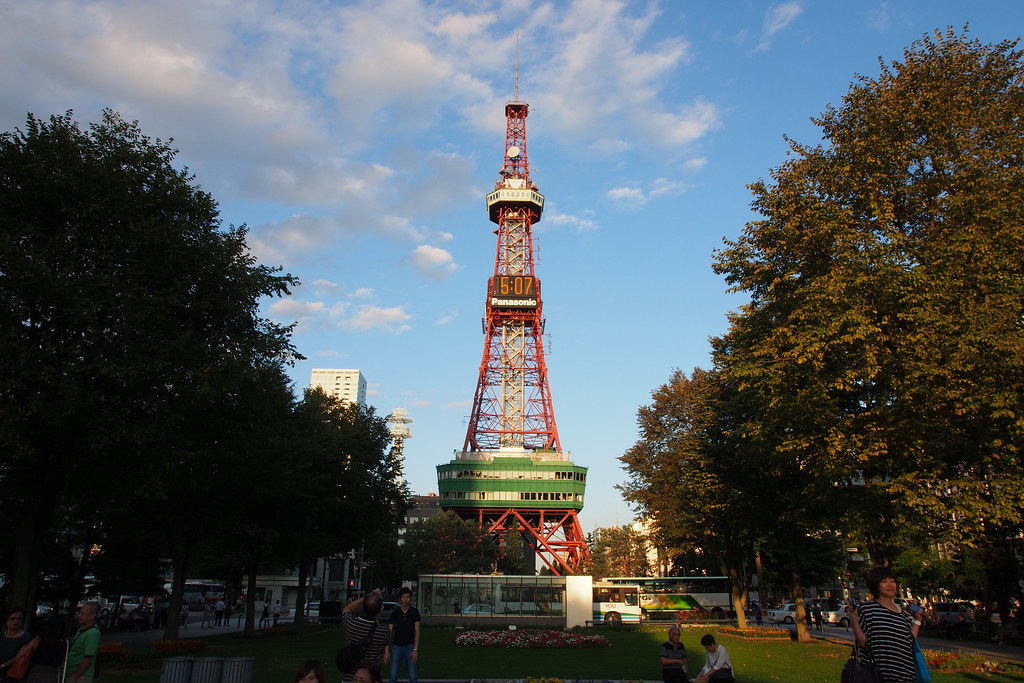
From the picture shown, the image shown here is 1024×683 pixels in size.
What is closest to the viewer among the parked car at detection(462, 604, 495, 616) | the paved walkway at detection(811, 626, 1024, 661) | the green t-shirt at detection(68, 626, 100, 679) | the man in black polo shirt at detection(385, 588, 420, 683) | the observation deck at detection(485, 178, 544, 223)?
the green t-shirt at detection(68, 626, 100, 679)

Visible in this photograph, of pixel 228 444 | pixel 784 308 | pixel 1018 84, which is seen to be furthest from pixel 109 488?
pixel 1018 84

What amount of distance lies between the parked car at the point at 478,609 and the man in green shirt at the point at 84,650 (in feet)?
122

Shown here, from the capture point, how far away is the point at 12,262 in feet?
59.1

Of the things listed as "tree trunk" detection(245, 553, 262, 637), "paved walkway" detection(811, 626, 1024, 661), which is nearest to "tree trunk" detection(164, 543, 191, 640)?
"tree trunk" detection(245, 553, 262, 637)

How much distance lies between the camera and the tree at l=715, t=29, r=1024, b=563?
19344 millimetres

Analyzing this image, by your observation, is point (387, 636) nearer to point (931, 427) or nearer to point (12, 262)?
point (12, 262)

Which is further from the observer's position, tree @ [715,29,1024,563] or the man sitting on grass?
tree @ [715,29,1024,563]

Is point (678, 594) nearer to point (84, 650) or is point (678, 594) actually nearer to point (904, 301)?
point (904, 301)

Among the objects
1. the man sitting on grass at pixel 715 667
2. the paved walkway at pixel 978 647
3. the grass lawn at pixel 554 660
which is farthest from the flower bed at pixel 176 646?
the paved walkway at pixel 978 647

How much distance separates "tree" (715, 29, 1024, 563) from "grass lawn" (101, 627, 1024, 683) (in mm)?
4550

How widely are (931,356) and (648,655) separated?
13685 mm

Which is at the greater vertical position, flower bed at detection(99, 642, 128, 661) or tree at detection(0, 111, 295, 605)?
tree at detection(0, 111, 295, 605)

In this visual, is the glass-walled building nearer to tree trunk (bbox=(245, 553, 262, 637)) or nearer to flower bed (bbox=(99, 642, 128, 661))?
tree trunk (bbox=(245, 553, 262, 637))

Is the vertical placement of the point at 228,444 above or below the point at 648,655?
above
